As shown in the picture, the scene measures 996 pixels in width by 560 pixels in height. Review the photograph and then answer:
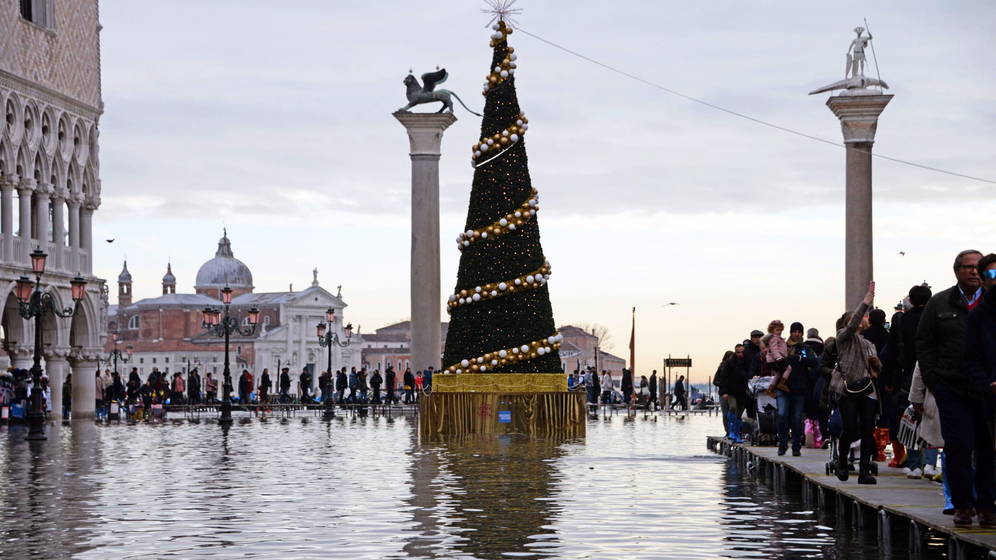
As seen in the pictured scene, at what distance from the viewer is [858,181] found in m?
39.8

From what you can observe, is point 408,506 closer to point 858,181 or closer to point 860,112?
point 858,181

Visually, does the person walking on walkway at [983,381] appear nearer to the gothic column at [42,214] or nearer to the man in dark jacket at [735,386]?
the man in dark jacket at [735,386]

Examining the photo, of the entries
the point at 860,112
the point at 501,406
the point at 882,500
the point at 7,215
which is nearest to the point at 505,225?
the point at 501,406

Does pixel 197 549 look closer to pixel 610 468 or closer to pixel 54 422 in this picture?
pixel 610 468

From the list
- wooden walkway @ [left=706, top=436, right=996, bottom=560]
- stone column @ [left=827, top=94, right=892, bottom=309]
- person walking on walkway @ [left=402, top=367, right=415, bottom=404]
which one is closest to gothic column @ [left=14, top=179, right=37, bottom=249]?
person walking on walkway @ [left=402, top=367, right=415, bottom=404]

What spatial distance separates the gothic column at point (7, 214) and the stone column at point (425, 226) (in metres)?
11.2

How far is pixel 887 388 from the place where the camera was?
13930 mm

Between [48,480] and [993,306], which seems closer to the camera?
[993,306]

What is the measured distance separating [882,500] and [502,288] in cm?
1766

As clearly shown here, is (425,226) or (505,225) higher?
(425,226)

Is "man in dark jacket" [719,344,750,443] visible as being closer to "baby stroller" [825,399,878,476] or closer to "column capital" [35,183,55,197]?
"baby stroller" [825,399,878,476]

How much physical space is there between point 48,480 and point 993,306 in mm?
11885

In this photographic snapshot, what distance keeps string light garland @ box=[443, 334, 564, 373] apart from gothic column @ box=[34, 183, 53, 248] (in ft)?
74.2

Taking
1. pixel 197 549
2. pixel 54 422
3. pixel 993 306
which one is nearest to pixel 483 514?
pixel 197 549
